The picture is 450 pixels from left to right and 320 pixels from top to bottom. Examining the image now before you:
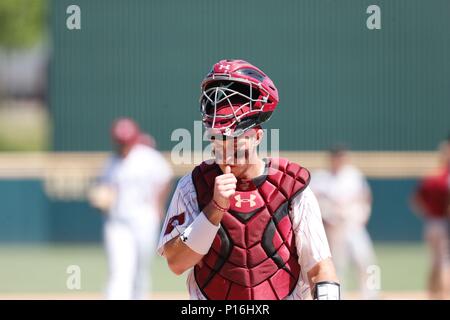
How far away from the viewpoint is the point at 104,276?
16.7m

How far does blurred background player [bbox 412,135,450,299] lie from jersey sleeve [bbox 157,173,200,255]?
8.71 meters

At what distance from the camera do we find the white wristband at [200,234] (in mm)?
4410

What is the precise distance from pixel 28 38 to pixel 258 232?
36.1 metres

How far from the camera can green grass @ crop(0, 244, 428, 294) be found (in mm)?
15273

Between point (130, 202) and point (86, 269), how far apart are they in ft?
18.5

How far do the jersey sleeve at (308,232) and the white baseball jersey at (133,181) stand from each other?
749 cm

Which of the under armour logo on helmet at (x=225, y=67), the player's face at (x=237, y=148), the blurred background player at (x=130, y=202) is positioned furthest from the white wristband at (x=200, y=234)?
the blurred background player at (x=130, y=202)

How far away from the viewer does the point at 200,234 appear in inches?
174

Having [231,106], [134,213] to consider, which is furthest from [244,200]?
[134,213]

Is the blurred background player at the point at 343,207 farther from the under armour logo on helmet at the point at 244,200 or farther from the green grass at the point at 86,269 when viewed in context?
the under armour logo on helmet at the point at 244,200

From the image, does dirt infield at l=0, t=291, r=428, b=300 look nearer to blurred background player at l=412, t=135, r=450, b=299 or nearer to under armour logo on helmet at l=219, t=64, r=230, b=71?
blurred background player at l=412, t=135, r=450, b=299

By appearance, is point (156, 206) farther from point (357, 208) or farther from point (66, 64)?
point (66, 64)

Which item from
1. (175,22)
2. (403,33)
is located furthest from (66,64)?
(403,33)

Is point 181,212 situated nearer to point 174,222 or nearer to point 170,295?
point 174,222
